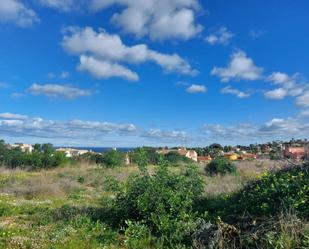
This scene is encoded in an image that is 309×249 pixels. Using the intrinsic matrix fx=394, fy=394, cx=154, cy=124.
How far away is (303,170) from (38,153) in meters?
24.9

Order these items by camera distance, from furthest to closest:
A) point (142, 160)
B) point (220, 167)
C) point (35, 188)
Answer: point (220, 167) < point (35, 188) < point (142, 160)

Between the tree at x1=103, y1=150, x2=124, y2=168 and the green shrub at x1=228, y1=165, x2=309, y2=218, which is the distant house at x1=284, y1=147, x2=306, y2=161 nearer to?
the green shrub at x1=228, y1=165, x2=309, y2=218

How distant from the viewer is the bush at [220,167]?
68.2 feet

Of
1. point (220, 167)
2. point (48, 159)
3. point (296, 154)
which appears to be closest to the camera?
point (296, 154)

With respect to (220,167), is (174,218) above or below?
below

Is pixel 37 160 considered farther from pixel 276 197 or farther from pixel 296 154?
pixel 276 197

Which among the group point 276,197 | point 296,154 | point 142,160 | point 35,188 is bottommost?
point 35,188

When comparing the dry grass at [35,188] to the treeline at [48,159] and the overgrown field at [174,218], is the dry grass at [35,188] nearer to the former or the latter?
the overgrown field at [174,218]

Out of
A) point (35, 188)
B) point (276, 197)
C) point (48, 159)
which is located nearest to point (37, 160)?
point (48, 159)

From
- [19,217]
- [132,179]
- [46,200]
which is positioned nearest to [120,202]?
[132,179]

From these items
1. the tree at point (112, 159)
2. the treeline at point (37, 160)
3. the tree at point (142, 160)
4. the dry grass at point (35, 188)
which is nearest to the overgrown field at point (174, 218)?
the tree at point (142, 160)

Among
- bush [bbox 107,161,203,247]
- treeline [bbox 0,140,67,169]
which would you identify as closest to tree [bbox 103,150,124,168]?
treeline [bbox 0,140,67,169]

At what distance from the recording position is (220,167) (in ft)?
69.7

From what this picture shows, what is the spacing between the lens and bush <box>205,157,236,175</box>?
20797 millimetres
